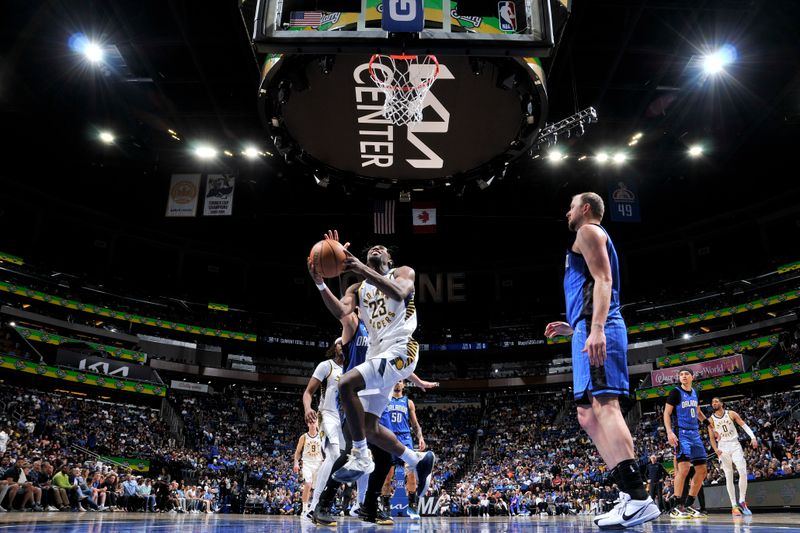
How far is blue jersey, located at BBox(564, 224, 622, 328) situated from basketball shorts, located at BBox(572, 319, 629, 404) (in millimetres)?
91

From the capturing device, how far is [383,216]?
1917cm

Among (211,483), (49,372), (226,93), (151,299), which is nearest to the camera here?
(226,93)

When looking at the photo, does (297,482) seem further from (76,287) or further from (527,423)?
(76,287)

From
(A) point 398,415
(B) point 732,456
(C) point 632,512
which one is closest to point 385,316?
(C) point 632,512

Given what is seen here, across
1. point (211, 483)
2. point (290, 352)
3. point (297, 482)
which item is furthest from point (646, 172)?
point (290, 352)

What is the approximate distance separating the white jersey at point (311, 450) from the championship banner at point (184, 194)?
13939 mm

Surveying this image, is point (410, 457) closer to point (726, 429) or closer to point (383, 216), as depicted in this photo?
point (726, 429)

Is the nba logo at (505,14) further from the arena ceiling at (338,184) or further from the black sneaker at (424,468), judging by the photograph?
the black sneaker at (424,468)

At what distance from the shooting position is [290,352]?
4072 centimetres

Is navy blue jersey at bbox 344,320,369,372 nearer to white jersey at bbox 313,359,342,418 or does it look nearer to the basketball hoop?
white jersey at bbox 313,359,342,418

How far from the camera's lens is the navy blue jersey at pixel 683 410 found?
7.80 meters

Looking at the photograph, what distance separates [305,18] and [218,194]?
17.6 meters

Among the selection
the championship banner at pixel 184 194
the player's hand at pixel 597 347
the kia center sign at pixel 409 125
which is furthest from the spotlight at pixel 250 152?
the player's hand at pixel 597 347

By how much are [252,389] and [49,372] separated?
1397cm
